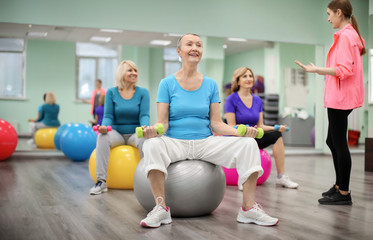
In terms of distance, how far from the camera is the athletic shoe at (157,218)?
90.7 inches

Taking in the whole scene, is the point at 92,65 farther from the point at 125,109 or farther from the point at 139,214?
the point at 139,214

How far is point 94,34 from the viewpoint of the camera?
6.82m

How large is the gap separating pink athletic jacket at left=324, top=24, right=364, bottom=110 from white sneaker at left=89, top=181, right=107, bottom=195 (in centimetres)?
188

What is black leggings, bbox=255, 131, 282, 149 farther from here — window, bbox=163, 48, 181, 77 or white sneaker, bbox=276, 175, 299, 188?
window, bbox=163, 48, 181, 77

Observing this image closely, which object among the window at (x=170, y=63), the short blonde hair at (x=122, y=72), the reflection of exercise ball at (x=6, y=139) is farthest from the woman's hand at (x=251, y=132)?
the window at (x=170, y=63)

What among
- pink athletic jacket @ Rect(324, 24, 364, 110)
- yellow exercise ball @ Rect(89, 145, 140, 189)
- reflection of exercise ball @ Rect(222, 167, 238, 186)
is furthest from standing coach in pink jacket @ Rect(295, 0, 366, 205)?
yellow exercise ball @ Rect(89, 145, 140, 189)

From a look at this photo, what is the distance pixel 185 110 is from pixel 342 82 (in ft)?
3.72

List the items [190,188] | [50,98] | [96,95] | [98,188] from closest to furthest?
[190,188] < [98,188] < [50,98] < [96,95]

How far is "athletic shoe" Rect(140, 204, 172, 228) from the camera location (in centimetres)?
230

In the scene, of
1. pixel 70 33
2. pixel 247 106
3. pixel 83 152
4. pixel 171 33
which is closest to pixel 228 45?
pixel 171 33

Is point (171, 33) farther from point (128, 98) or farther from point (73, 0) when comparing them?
point (128, 98)

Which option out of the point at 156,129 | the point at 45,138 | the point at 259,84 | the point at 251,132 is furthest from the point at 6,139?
the point at 259,84

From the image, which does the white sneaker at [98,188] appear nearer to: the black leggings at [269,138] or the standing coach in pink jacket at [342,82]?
the black leggings at [269,138]

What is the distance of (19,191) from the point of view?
3.47 metres
